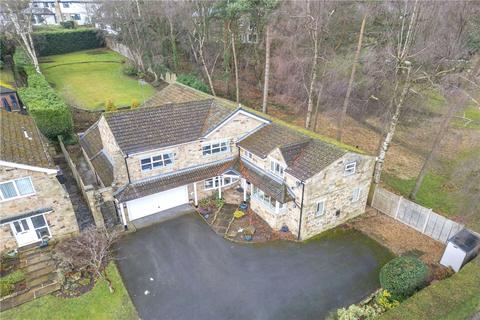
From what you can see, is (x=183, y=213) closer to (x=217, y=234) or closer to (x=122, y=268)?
(x=217, y=234)

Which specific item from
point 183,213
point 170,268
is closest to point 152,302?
point 170,268

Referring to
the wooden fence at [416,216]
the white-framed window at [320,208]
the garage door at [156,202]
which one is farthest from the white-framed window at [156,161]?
the wooden fence at [416,216]

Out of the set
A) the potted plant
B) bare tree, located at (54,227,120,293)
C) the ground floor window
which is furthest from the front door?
the ground floor window

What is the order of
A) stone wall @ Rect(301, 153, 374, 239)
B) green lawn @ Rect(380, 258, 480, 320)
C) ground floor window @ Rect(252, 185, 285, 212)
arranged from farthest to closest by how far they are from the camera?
ground floor window @ Rect(252, 185, 285, 212), stone wall @ Rect(301, 153, 374, 239), green lawn @ Rect(380, 258, 480, 320)

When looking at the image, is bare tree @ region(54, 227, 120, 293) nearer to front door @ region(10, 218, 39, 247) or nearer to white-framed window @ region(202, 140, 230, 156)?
front door @ region(10, 218, 39, 247)

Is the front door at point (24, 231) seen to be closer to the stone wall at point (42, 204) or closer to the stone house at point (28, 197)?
the stone house at point (28, 197)

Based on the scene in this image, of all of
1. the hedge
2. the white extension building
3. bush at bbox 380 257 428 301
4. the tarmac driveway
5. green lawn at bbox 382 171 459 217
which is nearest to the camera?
bush at bbox 380 257 428 301

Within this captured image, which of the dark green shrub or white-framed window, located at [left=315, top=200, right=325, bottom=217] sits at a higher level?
the dark green shrub

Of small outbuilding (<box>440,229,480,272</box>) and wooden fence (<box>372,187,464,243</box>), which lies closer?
small outbuilding (<box>440,229,480,272</box>)
